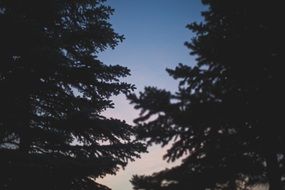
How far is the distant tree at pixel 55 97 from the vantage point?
28.5 ft

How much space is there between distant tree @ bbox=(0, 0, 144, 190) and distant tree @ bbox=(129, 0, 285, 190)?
3673 millimetres

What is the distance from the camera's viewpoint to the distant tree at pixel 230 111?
17.7ft

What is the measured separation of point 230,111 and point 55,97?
21.7ft

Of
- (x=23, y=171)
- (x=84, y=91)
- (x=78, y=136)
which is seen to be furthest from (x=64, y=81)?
(x=23, y=171)

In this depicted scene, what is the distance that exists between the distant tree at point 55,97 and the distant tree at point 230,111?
3673 millimetres

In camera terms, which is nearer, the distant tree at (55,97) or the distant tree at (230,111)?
the distant tree at (230,111)

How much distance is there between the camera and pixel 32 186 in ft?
27.4

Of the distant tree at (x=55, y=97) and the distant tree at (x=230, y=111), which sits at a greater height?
the distant tree at (x=55, y=97)

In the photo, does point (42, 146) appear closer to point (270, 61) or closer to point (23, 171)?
point (23, 171)

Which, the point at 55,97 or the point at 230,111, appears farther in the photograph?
the point at 55,97

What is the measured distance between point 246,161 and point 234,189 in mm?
544

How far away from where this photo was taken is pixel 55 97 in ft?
35.2

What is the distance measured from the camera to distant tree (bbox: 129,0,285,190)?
5.39 meters

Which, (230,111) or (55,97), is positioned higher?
(55,97)
